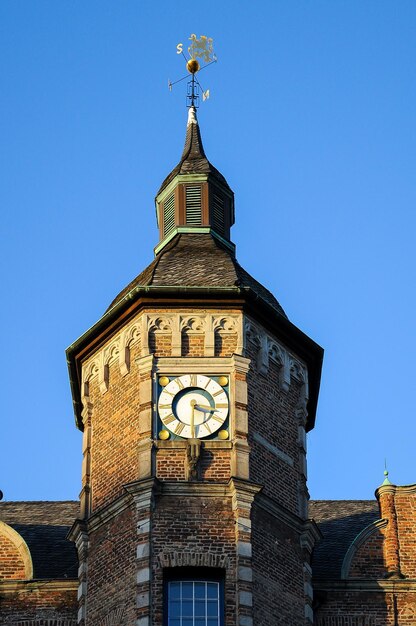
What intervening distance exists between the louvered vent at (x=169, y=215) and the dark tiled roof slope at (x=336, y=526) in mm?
7060

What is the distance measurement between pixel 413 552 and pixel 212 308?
6446mm

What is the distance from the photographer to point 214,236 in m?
43.1

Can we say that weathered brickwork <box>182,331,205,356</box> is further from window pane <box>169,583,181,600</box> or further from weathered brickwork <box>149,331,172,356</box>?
window pane <box>169,583,181,600</box>

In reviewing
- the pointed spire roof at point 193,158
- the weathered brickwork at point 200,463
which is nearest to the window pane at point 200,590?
the weathered brickwork at point 200,463

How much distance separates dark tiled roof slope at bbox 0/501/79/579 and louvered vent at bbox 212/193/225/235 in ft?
23.4

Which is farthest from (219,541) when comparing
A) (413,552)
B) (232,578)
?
(413,552)

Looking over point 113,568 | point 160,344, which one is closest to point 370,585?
point 113,568

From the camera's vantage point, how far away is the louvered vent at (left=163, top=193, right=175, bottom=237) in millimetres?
43781

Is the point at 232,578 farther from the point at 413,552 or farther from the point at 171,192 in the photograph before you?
the point at 171,192

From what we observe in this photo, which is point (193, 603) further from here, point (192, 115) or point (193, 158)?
point (192, 115)

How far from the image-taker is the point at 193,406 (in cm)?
3791

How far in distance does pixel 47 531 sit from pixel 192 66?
12.4 meters

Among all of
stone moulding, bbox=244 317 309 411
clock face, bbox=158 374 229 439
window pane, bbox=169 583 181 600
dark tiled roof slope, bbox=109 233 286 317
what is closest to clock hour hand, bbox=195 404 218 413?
clock face, bbox=158 374 229 439

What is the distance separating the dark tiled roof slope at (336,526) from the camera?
3988cm
